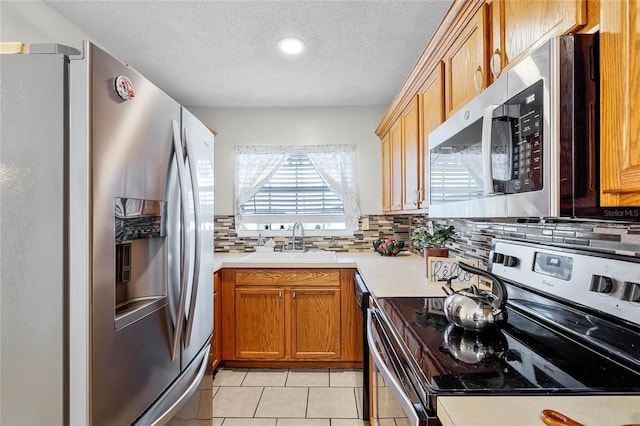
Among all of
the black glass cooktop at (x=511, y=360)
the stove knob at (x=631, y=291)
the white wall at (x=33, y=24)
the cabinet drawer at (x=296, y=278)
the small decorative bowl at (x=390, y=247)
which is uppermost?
the white wall at (x=33, y=24)

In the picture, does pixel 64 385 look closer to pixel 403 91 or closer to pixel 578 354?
pixel 578 354

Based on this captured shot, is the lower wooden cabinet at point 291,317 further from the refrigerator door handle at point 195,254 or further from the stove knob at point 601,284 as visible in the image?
Result: the stove knob at point 601,284

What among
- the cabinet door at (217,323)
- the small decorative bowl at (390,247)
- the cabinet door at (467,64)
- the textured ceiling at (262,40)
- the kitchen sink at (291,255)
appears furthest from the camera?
the kitchen sink at (291,255)

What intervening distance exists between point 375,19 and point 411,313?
1606mm

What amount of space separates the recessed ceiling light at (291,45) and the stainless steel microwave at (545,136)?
4.89 ft

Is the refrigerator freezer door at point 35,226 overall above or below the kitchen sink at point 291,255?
above

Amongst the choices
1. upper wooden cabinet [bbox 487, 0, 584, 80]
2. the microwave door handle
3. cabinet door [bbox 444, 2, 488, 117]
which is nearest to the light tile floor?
the microwave door handle

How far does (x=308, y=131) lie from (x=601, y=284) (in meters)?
2.86

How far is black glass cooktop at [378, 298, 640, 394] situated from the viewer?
2.42 feet

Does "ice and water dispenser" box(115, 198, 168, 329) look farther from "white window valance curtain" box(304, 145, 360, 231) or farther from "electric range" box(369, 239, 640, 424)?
"white window valance curtain" box(304, 145, 360, 231)

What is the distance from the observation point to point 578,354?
920mm

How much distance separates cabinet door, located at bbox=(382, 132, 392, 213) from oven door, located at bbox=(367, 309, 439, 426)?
178 cm

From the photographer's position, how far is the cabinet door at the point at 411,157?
7.20 ft

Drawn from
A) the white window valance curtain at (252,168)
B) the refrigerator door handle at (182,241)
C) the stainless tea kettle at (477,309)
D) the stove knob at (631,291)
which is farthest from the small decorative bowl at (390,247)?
the stove knob at (631,291)
